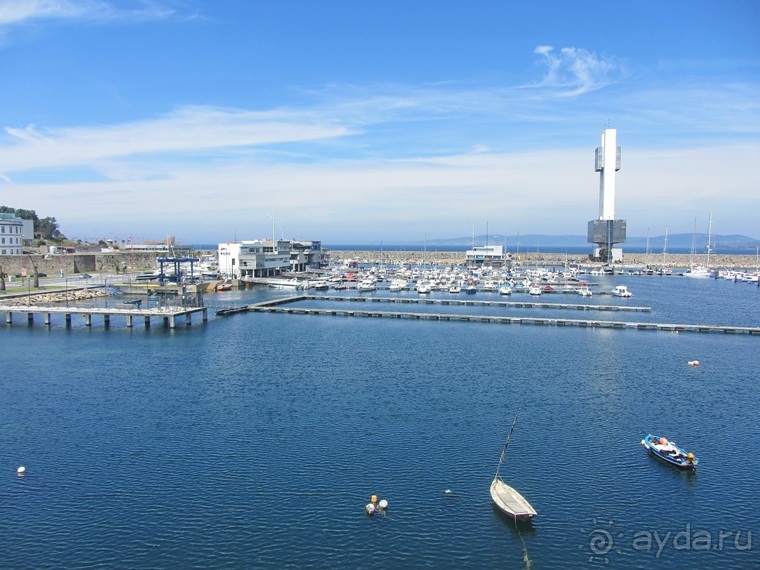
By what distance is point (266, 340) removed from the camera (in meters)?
42.7

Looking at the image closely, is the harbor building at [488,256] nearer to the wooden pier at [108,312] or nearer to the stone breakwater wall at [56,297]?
the stone breakwater wall at [56,297]

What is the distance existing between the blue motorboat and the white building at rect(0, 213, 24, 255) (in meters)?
85.8

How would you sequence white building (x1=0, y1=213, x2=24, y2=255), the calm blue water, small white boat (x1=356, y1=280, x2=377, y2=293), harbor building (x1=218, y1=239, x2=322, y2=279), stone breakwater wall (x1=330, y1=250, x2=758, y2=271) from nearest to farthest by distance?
1. the calm blue water
2. small white boat (x1=356, y1=280, x2=377, y2=293)
3. white building (x1=0, y1=213, x2=24, y2=255)
4. harbor building (x1=218, y1=239, x2=322, y2=279)
5. stone breakwater wall (x1=330, y1=250, x2=758, y2=271)

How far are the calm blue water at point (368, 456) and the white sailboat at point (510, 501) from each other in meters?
0.38

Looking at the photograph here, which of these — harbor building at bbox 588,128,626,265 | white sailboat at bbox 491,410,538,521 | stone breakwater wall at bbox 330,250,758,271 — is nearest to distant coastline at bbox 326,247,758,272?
stone breakwater wall at bbox 330,250,758,271

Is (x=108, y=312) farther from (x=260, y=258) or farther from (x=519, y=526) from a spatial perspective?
(x=260, y=258)

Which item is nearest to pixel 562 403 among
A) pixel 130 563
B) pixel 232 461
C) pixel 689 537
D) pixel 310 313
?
pixel 689 537

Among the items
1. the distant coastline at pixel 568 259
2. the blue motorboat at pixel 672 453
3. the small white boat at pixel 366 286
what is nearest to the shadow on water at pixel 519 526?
the blue motorboat at pixel 672 453

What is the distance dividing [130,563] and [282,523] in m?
4.08

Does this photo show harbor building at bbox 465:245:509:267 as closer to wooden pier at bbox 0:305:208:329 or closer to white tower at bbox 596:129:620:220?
white tower at bbox 596:129:620:220

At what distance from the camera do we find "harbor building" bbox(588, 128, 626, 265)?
121m

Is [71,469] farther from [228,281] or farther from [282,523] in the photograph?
[228,281]

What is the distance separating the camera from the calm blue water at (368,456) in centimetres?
1587

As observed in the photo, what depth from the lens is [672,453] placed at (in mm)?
20359
